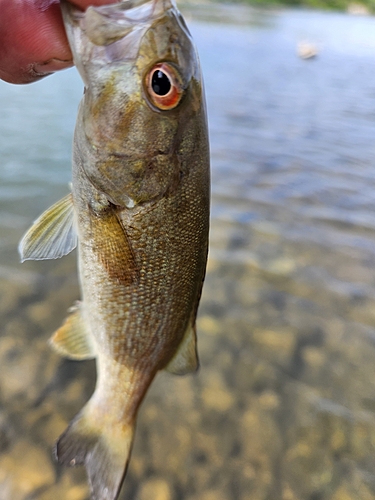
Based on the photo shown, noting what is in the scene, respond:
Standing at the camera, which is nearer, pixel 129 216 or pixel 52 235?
pixel 129 216

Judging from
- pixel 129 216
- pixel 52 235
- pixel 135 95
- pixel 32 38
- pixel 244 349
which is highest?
pixel 32 38

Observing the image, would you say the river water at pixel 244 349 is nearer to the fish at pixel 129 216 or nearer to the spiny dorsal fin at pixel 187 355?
the fish at pixel 129 216

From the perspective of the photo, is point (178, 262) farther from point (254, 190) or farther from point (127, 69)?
point (254, 190)

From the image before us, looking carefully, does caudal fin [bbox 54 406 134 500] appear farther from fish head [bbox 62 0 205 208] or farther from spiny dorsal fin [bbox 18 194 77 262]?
fish head [bbox 62 0 205 208]

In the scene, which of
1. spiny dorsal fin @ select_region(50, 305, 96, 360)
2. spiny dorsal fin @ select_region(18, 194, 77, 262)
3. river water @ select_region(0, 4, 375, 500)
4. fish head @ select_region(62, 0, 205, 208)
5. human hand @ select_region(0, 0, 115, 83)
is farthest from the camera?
river water @ select_region(0, 4, 375, 500)

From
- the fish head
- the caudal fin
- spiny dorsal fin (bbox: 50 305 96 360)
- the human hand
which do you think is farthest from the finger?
the caudal fin

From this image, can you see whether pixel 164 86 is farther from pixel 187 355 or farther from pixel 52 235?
pixel 187 355

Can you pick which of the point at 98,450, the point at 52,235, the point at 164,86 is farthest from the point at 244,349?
the point at 164,86
